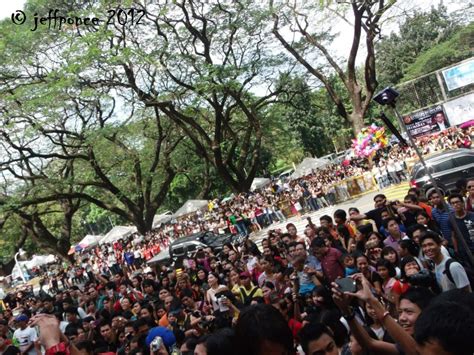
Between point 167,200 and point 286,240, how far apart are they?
49781mm

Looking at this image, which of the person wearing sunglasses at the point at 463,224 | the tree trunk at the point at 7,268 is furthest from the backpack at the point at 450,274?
the tree trunk at the point at 7,268

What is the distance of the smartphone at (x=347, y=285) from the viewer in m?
3.17

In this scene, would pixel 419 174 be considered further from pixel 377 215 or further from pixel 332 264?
pixel 332 264

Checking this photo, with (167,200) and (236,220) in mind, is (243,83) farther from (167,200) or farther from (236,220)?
(167,200)

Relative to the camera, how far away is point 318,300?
14.9 ft

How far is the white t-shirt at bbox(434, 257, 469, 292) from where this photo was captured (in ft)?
13.3

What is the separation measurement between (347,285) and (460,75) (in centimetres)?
2802

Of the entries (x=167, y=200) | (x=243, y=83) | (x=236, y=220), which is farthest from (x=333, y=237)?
(x=167, y=200)

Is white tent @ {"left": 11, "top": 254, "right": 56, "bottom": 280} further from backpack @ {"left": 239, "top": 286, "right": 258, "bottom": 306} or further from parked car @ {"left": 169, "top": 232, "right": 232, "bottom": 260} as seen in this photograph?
backpack @ {"left": 239, "top": 286, "right": 258, "bottom": 306}

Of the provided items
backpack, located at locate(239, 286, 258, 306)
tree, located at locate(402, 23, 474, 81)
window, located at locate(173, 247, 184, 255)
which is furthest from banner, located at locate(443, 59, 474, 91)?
backpack, located at locate(239, 286, 258, 306)

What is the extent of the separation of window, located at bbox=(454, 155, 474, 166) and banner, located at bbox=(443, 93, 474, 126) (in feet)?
43.0

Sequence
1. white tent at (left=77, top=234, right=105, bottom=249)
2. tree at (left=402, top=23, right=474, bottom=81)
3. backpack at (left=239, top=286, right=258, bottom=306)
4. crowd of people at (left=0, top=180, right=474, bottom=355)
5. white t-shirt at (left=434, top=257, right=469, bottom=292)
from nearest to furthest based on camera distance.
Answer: crowd of people at (left=0, top=180, right=474, bottom=355) → white t-shirt at (left=434, top=257, right=469, bottom=292) → backpack at (left=239, top=286, right=258, bottom=306) → white tent at (left=77, top=234, right=105, bottom=249) → tree at (left=402, top=23, right=474, bottom=81)

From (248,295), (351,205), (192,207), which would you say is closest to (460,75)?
(351,205)

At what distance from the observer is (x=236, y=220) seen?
68.7 ft
